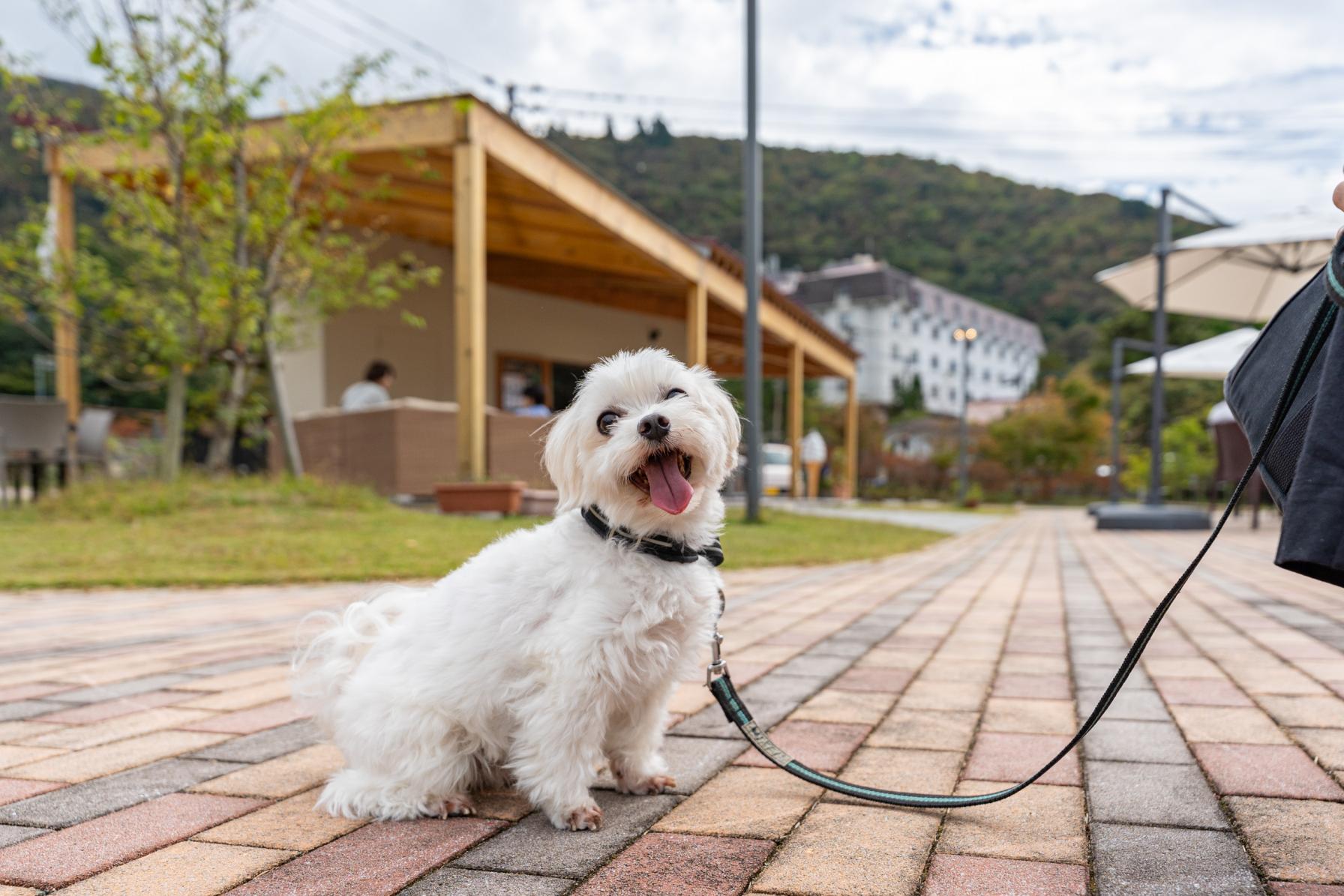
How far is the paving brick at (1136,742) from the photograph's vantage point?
7.38 feet

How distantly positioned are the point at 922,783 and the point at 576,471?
1096 mm

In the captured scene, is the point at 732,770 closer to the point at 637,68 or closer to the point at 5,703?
the point at 5,703

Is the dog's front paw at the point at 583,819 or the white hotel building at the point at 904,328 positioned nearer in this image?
the dog's front paw at the point at 583,819

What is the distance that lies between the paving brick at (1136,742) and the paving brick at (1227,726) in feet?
0.19

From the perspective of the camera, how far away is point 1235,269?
12.5 metres

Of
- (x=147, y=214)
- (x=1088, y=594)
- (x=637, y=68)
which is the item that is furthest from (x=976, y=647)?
(x=637, y=68)

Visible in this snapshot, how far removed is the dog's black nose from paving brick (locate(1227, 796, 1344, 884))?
1.31m

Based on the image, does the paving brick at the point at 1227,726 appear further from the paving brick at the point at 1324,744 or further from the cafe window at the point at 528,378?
the cafe window at the point at 528,378

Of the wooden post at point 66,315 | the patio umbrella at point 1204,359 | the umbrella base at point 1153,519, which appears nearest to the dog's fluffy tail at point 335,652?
the wooden post at point 66,315

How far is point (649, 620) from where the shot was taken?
1.81 m

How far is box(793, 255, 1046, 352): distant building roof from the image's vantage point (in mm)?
76000

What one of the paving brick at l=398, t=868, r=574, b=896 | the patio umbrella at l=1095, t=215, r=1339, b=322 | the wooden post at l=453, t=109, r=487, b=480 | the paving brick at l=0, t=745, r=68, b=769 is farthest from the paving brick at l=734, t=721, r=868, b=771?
the patio umbrella at l=1095, t=215, r=1339, b=322

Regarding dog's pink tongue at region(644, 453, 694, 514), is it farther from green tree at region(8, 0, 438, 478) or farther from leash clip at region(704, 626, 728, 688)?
green tree at region(8, 0, 438, 478)

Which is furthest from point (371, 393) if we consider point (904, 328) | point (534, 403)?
point (904, 328)
